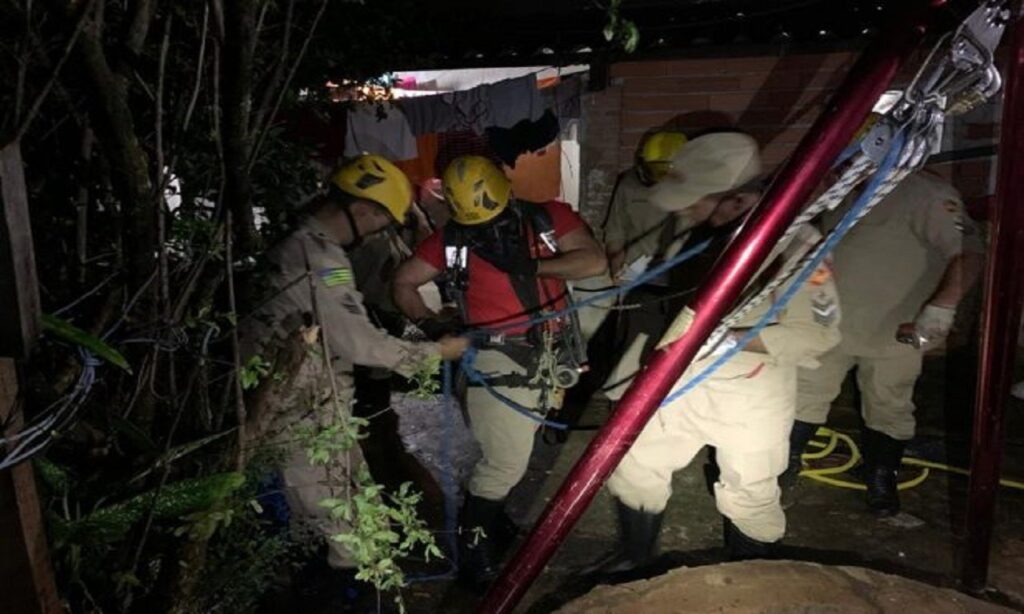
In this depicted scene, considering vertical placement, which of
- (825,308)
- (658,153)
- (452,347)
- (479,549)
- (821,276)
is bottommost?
(479,549)

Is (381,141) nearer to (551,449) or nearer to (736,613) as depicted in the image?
(551,449)

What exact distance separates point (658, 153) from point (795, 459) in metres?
2.89

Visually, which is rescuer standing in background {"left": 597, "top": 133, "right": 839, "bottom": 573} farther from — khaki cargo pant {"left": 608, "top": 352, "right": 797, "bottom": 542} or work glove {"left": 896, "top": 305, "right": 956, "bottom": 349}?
work glove {"left": 896, "top": 305, "right": 956, "bottom": 349}

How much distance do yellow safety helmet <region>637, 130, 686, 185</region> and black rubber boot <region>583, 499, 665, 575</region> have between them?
11.0 ft

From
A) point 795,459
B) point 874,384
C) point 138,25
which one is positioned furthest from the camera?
point 795,459

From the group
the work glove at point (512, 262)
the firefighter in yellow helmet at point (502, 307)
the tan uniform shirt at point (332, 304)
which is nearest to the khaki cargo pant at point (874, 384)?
the firefighter in yellow helmet at point (502, 307)

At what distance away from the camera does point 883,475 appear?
4.87 m

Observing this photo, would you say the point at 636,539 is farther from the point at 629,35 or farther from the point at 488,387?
the point at 629,35

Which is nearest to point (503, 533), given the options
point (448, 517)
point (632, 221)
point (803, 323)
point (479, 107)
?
point (448, 517)

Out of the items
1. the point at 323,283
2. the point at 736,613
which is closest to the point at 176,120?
the point at 323,283

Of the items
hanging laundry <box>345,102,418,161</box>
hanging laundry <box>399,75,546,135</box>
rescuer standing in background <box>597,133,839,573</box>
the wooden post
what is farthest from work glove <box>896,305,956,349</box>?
hanging laundry <box>345,102,418,161</box>

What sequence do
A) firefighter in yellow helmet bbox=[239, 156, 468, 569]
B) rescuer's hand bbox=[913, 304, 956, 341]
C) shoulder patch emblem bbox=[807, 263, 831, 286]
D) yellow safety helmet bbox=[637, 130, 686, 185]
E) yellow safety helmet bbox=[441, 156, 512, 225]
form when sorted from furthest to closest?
yellow safety helmet bbox=[637, 130, 686, 185], rescuer's hand bbox=[913, 304, 956, 341], yellow safety helmet bbox=[441, 156, 512, 225], shoulder patch emblem bbox=[807, 263, 831, 286], firefighter in yellow helmet bbox=[239, 156, 468, 569]

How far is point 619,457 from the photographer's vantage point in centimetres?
228

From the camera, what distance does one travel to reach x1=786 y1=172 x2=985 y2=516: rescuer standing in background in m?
4.60
